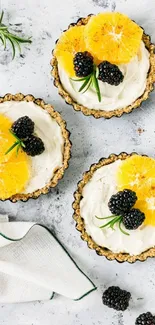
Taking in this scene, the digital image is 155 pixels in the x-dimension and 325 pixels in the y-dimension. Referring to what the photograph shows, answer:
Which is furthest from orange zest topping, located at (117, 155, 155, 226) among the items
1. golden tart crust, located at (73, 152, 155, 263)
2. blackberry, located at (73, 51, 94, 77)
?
blackberry, located at (73, 51, 94, 77)

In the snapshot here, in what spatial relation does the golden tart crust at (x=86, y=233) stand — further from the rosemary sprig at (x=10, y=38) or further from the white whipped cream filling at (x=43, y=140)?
the rosemary sprig at (x=10, y=38)

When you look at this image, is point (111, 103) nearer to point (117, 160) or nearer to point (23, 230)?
point (117, 160)

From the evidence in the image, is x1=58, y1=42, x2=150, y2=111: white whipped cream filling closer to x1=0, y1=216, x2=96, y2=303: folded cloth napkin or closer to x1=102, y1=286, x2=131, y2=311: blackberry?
x1=0, y1=216, x2=96, y2=303: folded cloth napkin

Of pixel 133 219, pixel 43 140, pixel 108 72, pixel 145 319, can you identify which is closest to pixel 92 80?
pixel 108 72

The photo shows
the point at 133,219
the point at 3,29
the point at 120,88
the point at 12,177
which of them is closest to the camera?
the point at 133,219

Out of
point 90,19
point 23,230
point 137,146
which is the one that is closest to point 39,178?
point 23,230

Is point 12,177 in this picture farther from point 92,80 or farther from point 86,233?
point 92,80
